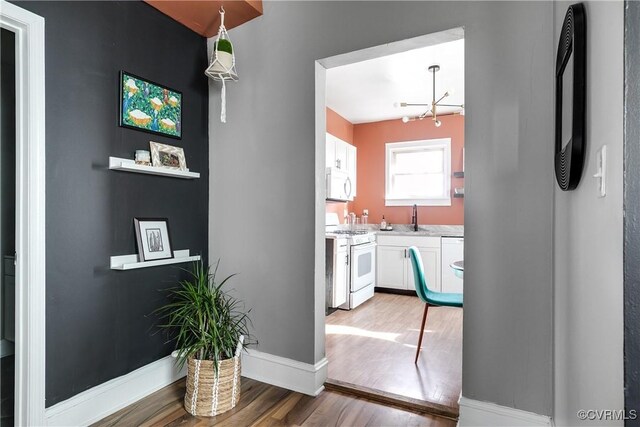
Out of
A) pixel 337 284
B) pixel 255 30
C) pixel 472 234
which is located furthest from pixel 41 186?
pixel 337 284

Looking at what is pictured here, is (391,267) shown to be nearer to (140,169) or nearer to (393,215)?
(393,215)

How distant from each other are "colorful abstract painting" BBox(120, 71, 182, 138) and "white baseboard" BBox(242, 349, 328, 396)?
1.64 m

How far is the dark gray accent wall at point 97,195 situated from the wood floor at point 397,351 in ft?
4.40

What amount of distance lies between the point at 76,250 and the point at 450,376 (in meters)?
2.41

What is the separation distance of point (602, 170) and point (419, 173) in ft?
15.7

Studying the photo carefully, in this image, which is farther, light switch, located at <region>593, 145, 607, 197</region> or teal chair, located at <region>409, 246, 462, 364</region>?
teal chair, located at <region>409, 246, 462, 364</region>

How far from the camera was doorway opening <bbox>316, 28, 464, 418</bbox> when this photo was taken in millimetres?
2295

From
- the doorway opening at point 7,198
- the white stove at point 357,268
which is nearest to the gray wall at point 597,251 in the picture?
the white stove at point 357,268

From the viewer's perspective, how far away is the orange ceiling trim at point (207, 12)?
2.23m

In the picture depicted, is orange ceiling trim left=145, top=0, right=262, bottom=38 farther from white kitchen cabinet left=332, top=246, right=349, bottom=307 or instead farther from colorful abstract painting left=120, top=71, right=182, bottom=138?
white kitchen cabinet left=332, top=246, right=349, bottom=307

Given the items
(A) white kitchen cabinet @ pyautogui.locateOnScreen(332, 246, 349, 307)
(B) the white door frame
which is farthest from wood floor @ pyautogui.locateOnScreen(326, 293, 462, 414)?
(B) the white door frame

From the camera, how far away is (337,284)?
3.94 m

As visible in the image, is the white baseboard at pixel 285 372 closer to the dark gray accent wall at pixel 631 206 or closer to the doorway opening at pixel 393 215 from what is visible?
the doorway opening at pixel 393 215

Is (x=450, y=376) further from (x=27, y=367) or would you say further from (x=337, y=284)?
(x=27, y=367)
